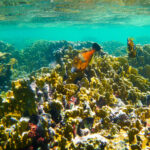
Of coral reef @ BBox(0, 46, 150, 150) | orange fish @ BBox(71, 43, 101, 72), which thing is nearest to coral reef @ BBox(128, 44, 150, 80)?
coral reef @ BBox(0, 46, 150, 150)

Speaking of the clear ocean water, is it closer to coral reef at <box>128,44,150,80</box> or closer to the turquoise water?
the turquoise water

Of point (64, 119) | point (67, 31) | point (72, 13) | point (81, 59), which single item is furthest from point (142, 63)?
point (67, 31)

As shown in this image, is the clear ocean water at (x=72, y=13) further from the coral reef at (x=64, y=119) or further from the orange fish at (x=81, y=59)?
the coral reef at (x=64, y=119)

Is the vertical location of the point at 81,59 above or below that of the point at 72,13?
below

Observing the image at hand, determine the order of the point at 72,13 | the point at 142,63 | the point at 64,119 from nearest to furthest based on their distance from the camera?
1. the point at 64,119
2. the point at 142,63
3. the point at 72,13

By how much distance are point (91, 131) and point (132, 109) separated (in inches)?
49.1

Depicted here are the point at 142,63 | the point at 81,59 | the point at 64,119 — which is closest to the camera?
the point at 64,119

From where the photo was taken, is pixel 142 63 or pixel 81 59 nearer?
pixel 81 59

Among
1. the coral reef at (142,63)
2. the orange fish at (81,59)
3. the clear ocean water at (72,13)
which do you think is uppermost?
the clear ocean water at (72,13)

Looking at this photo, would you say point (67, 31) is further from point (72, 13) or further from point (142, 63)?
point (142, 63)

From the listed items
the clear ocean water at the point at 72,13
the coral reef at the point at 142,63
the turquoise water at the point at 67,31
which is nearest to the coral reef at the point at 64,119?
the coral reef at the point at 142,63

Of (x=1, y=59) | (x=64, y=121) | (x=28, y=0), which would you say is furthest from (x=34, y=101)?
(x=28, y=0)

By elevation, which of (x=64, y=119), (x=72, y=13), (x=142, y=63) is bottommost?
(x=142, y=63)

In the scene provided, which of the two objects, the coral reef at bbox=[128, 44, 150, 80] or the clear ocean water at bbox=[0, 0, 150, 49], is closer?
the coral reef at bbox=[128, 44, 150, 80]
